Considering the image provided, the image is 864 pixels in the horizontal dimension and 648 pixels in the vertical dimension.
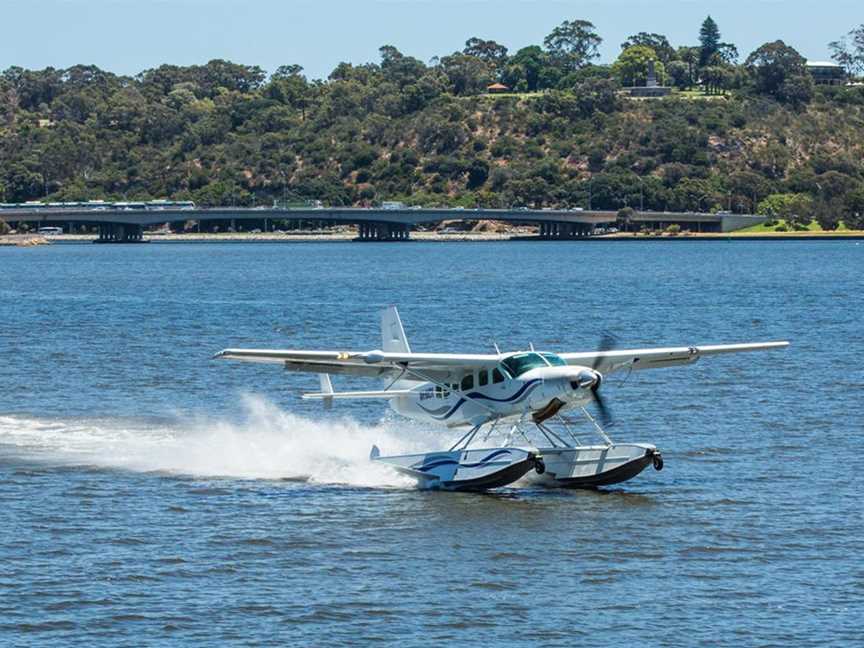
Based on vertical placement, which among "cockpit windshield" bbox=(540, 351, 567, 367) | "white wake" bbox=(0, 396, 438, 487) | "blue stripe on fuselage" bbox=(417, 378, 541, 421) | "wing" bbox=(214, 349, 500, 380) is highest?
"cockpit windshield" bbox=(540, 351, 567, 367)

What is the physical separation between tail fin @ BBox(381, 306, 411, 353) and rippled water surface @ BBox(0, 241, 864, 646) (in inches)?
109

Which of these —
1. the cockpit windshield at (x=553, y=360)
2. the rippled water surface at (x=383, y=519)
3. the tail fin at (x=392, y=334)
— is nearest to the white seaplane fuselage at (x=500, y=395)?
Result: the cockpit windshield at (x=553, y=360)

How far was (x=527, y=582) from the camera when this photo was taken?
28094mm

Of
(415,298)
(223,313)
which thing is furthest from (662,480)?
(415,298)

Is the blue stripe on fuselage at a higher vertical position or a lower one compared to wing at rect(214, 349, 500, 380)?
lower

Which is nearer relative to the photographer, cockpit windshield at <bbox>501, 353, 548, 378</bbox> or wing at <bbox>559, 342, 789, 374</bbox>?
cockpit windshield at <bbox>501, 353, 548, 378</bbox>

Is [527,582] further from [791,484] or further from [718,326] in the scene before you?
[718,326]

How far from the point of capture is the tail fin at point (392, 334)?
3900 centimetres

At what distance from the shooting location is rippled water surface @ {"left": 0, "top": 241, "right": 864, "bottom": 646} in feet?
85.2

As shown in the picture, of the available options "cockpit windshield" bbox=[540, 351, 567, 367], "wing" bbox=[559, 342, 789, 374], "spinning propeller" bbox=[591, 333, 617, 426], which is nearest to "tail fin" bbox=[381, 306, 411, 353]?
"wing" bbox=[559, 342, 789, 374]

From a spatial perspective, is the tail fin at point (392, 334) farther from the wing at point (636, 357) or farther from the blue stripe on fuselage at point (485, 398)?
the wing at point (636, 357)

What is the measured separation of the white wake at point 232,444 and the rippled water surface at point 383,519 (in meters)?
0.13

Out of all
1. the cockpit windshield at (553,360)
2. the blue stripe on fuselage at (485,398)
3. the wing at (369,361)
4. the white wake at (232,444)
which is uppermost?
the cockpit windshield at (553,360)

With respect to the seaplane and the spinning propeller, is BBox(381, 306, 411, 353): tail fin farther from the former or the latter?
the spinning propeller
